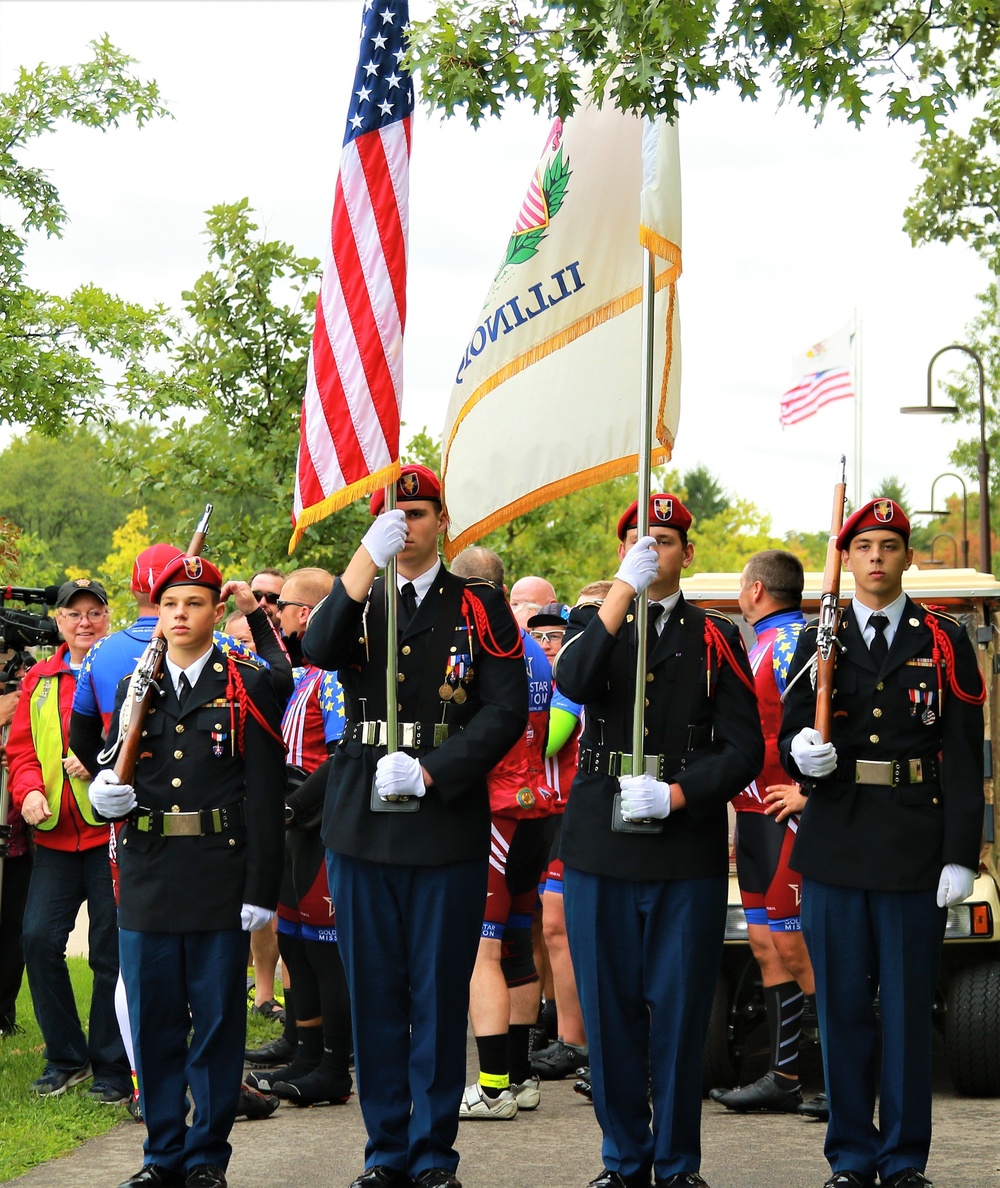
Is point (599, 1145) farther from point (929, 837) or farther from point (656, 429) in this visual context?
point (656, 429)

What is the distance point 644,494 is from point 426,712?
1.03m

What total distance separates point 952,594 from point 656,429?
6.94ft

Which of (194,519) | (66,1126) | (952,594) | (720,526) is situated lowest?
(66,1126)

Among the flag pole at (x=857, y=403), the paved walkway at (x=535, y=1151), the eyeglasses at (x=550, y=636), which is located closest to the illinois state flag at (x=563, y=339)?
the eyeglasses at (x=550, y=636)

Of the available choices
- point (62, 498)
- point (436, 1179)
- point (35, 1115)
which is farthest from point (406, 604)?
point (62, 498)

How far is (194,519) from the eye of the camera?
1338cm

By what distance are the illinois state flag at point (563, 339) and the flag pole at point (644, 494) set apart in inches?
28.0

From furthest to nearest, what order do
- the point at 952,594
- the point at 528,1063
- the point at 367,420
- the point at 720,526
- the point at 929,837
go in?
the point at 720,526 < the point at 952,594 < the point at 528,1063 < the point at 367,420 < the point at 929,837

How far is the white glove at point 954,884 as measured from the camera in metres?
5.36

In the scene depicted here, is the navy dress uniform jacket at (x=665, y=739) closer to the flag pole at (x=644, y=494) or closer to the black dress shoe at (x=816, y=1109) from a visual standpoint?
the flag pole at (x=644, y=494)

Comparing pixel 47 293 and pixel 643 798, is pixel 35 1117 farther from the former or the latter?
pixel 47 293

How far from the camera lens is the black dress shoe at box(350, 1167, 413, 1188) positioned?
5.31 metres

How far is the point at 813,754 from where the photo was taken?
5430 millimetres

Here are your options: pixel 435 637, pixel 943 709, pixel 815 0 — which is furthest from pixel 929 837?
pixel 815 0
